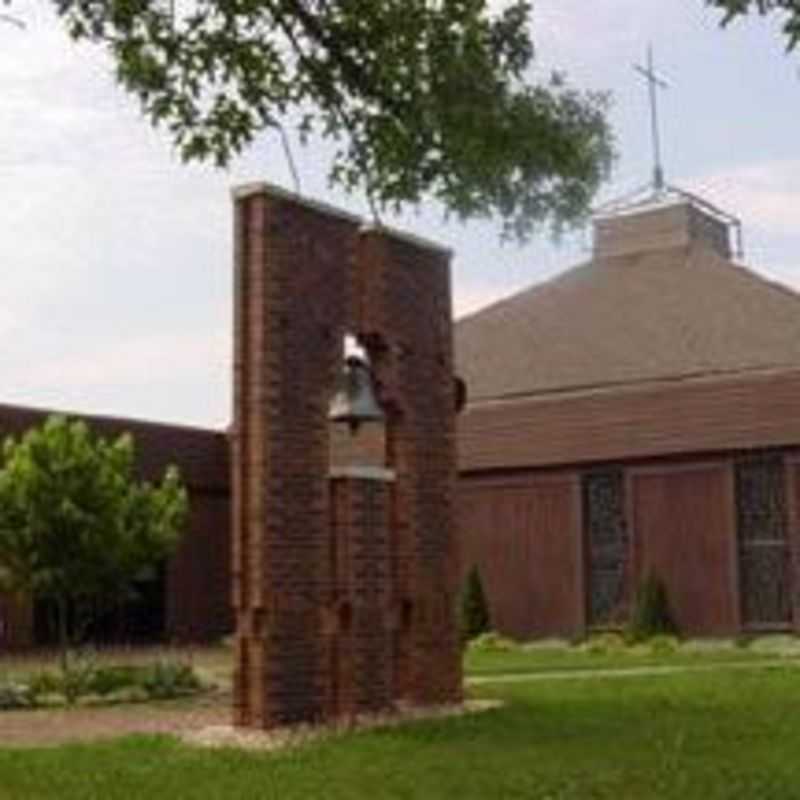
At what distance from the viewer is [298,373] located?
1702 cm

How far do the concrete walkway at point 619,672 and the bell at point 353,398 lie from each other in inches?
224

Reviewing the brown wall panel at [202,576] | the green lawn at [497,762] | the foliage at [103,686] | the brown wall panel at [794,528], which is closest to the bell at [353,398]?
the green lawn at [497,762]

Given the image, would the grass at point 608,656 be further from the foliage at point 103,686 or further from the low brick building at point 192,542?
the low brick building at point 192,542

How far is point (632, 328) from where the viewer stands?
133 ft

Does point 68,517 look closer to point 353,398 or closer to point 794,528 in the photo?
point 353,398

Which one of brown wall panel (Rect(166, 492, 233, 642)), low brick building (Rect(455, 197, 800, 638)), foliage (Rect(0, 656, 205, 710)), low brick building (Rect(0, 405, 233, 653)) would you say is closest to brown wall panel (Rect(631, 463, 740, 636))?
low brick building (Rect(455, 197, 800, 638))

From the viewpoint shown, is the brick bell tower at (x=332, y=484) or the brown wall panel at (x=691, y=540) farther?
the brown wall panel at (x=691, y=540)

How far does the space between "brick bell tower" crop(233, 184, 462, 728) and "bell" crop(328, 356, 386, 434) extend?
9 cm

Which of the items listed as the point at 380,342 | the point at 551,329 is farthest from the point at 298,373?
the point at 551,329

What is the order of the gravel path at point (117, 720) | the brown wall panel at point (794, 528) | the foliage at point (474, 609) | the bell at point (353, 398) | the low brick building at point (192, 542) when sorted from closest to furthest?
the gravel path at point (117, 720) < the bell at point (353, 398) < the brown wall panel at point (794, 528) < the foliage at point (474, 609) < the low brick building at point (192, 542)

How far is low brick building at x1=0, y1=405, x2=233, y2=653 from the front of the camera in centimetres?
3731

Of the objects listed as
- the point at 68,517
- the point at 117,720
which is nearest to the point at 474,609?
the point at 68,517

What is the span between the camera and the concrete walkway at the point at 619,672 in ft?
74.5

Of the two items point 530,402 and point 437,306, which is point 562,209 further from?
point 530,402
